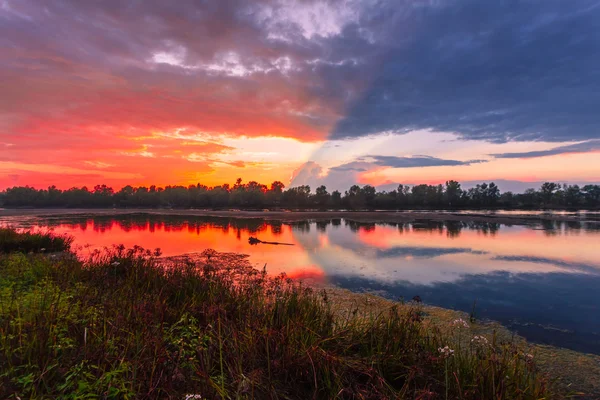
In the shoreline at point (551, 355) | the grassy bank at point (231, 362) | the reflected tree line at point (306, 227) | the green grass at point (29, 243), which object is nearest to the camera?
the grassy bank at point (231, 362)

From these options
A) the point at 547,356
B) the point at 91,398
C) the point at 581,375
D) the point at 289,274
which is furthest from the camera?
the point at 289,274

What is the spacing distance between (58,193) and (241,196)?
69145mm

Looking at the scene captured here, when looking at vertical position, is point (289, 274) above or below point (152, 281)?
below

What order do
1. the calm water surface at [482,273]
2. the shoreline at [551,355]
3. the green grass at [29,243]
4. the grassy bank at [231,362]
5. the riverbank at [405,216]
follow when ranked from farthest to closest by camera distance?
1. the riverbank at [405,216]
2. the green grass at [29,243]
3. the calm water surface at [482,273]
4. the shoreline at [551,355]
5. the grassy bank at [231,362]

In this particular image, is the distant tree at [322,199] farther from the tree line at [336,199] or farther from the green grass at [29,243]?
the green grass at [29,243]

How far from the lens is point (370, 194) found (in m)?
112

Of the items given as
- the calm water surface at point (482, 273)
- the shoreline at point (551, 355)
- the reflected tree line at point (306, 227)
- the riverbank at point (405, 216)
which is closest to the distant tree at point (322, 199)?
the riverbank at point (405, 216)

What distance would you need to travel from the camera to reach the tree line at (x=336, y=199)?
357 ft

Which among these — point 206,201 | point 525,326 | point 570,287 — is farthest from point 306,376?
point 206,201

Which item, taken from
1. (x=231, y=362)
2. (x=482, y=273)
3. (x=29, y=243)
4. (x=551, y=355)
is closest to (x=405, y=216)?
(x=482, y=273)

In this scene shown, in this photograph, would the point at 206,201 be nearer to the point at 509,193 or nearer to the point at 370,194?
the point at 370,194

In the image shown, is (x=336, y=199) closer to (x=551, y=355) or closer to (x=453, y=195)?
(x=453, y=195)

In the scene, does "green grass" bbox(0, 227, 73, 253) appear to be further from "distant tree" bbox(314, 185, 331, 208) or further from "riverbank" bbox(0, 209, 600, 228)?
"distant tree" bbox(314, 185, 331, 208)

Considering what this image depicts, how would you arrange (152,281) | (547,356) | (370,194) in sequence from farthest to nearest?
(370,194) < (152,281) < (547,356)
